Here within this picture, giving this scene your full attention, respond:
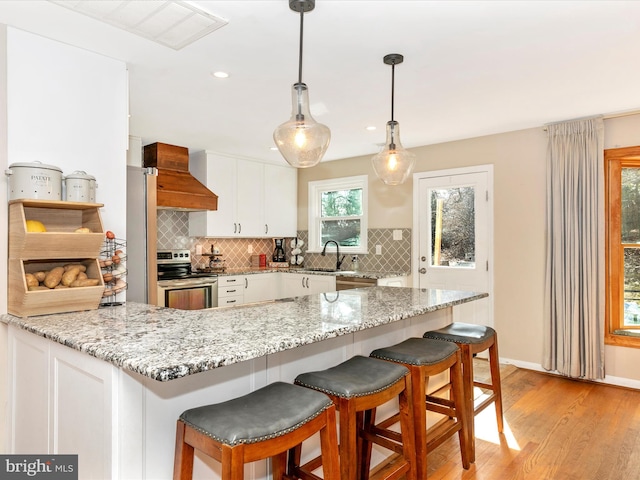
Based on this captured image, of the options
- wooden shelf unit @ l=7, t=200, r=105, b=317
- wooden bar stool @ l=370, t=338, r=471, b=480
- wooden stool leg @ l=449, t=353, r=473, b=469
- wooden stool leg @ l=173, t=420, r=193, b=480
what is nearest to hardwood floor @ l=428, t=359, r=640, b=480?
wooden stool leg @ l=449, t=353, r=473, b=469

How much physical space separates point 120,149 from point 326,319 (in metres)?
1.60

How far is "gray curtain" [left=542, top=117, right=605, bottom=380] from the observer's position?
11.6ft

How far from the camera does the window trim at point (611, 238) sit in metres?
3.60

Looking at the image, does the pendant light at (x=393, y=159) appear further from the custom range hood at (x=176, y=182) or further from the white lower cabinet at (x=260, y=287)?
the white lower cabinet at (x=260, y=287)

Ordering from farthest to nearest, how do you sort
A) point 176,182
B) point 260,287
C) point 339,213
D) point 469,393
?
1. point 339,213
2. point 260,287
3. point 176,182
4. point 469,393

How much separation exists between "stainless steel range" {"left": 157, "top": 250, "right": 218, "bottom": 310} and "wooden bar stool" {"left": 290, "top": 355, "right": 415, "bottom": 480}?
2758 mm

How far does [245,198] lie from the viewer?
17.2 feet

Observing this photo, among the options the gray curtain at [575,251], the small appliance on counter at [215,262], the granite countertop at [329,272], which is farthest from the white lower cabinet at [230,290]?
the gray curtain at [575,251]

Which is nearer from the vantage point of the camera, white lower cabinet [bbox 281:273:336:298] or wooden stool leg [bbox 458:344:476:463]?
wooden stool leg [bbox 458:344:476:463]

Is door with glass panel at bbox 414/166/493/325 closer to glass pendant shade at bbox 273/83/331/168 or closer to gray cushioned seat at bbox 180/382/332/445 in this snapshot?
glass pendant shade at bbox 273/83/331/168

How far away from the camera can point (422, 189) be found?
4676 mm

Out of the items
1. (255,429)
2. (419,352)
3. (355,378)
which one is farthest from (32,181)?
(419,352)

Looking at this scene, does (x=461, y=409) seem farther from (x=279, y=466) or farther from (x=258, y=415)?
(x=258, y=415)

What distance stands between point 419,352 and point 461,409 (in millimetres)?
490
